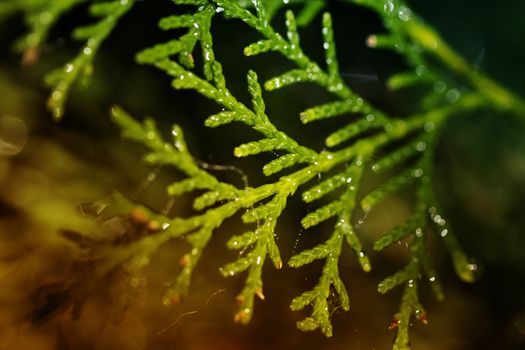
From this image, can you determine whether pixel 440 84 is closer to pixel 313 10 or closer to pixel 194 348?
pixel 313 10

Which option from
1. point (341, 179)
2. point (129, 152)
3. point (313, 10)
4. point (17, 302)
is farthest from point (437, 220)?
point (17, 302)

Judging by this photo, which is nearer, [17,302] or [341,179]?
[341,179]

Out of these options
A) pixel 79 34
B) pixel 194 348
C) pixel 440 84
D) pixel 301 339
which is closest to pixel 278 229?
pixel 301 339

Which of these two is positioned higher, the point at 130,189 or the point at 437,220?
the point at 437,220

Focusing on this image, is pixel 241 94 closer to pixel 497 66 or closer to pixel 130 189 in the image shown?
pixel 130 189

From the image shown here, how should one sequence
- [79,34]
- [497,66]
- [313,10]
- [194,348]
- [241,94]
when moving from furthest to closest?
[497,66], [241,94], [194,348], [313,10], [79,34]

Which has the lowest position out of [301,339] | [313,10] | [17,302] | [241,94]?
[301,339]

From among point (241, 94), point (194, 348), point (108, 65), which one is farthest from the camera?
point (241, 94)
